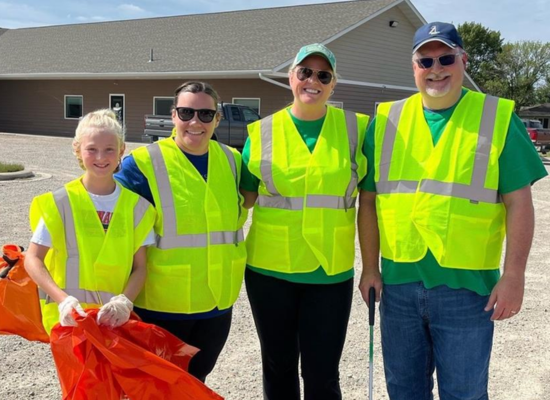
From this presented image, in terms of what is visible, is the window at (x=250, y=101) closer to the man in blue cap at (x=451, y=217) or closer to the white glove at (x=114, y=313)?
the man in blue cap at (x=451, y=217)

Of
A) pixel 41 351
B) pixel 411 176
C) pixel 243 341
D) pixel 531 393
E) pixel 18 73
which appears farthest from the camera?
→ pixel 18 73

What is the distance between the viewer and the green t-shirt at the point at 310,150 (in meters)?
3.07

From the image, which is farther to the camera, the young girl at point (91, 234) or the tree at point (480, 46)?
the tree at point (480, 46)

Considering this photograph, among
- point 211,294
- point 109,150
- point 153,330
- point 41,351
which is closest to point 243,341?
point 41,351

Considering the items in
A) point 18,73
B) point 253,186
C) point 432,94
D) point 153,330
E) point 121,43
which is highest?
point 121,43

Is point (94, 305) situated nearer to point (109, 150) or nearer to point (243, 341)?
point (109, 150)

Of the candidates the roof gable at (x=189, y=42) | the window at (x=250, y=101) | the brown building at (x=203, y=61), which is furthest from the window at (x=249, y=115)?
the window at (x=250, y=101)

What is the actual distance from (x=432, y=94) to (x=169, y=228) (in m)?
1.43

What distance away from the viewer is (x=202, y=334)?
9.93 ft

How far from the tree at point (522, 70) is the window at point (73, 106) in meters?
43.8

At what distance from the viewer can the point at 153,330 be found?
2611mm

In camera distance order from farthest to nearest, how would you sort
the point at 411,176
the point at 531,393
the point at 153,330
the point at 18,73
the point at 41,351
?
the point at 18,73
the point at 41,351
the point at 531,393
the point at 411,176
the point at 153,330

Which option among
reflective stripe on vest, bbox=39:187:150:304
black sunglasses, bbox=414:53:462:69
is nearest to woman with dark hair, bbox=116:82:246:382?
reflective stripe on vest, bbox=39:187:150:304

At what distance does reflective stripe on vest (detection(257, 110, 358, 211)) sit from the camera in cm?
301
